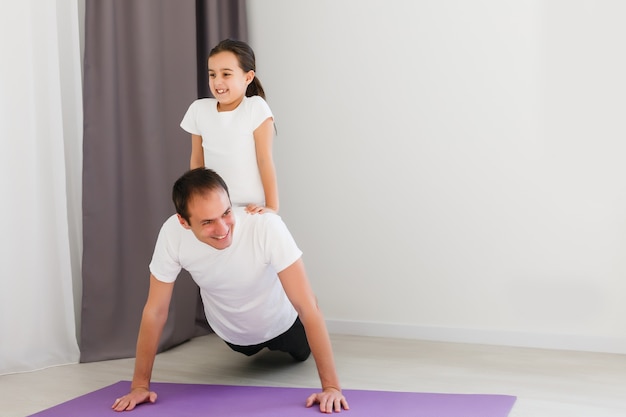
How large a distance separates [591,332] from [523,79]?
3.63 feet

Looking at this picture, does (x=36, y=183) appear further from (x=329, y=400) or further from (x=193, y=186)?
(x=329, y=400)

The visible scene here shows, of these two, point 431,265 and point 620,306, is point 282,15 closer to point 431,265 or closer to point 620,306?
point 431,265

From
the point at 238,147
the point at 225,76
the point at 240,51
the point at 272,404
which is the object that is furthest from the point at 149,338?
the point at 240,51

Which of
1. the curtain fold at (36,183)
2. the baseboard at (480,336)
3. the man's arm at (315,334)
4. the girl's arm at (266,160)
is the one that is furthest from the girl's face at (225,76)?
the baseboard at (480,336)

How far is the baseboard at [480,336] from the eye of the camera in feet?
10.2

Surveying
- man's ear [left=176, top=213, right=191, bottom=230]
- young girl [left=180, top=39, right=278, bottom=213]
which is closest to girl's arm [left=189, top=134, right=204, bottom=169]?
young girl [left=180, top=39, right=278, bottom=213]

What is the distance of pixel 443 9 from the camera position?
3.41 metres

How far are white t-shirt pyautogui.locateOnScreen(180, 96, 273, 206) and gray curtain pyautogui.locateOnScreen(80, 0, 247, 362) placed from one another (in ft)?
2.23

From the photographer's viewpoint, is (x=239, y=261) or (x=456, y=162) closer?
(x=239, y=261)

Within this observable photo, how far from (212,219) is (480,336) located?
1543 mm

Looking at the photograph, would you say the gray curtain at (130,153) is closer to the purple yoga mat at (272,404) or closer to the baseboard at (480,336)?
the purple yoga mat at (272,404)

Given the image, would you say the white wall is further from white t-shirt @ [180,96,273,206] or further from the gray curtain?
white t-shirt @ [180,96,273,206]

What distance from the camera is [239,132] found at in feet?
8.91

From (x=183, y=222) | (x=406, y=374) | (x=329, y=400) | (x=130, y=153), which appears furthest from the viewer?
(x=130, y=153)
